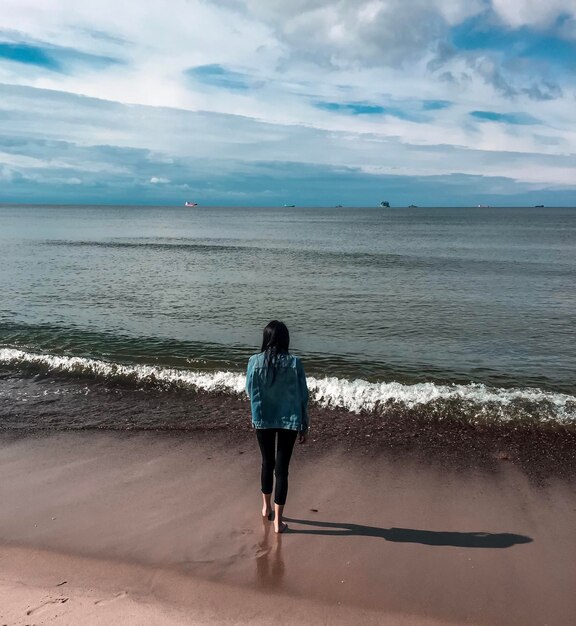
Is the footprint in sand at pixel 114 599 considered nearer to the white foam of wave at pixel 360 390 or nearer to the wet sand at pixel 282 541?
the wet sand at pixel 282 541

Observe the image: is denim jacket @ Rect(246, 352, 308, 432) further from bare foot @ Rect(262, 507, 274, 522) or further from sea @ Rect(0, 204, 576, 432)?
sea @ Rect(0, 204, 576, 432)

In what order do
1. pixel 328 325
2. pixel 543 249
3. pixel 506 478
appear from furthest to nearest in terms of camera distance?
pixel 543 249 < pixel 328 325 < pixel 506 478

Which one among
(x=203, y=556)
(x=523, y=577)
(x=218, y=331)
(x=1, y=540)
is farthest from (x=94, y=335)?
(x=523, y=577)

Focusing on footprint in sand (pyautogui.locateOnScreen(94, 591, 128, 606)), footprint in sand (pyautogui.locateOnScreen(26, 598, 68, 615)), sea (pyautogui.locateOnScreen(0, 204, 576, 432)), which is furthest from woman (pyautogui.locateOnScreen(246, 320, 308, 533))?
sea (pyautogui.locateOnScreen(0, 204, 576, 432))

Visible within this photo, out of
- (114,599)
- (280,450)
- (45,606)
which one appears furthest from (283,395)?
(45,606)

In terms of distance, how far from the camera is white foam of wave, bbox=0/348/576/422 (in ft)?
30.9

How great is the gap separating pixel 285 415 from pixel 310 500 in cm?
151

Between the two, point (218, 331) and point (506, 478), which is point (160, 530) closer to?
point (506, 478)

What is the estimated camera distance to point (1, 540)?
526cm

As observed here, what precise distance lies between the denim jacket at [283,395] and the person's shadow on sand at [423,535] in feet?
3.81

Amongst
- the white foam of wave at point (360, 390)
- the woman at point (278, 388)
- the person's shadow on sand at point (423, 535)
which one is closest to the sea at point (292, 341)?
the white foam of wave at point (360, 390)

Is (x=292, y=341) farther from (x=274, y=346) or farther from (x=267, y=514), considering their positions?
(x=274, y=346)

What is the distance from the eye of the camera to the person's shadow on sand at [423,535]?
17.4 feet

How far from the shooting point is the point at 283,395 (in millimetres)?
5215
